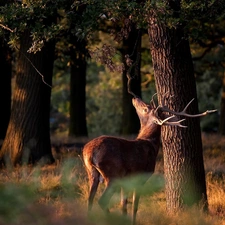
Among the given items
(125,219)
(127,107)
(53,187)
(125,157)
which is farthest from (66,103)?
(125,219)

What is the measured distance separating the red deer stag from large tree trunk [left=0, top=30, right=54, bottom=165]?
6417 mm

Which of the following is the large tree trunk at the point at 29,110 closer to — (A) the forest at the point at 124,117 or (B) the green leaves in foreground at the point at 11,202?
(A) the forest at the point at 124,117

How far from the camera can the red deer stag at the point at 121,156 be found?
33.4ft

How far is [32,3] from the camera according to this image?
39.4ft

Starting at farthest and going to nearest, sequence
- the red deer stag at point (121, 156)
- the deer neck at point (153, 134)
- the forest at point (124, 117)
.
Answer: the deer neck at point (153, 134), the red deer stag at point (121, 156), the forest at point (124, 117)

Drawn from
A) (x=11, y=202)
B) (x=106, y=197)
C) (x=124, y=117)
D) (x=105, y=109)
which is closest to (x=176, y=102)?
(x=106, y=197)

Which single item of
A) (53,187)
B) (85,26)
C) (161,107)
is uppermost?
(85,26)

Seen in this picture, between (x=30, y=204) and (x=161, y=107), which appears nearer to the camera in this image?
(x=30, y=204)

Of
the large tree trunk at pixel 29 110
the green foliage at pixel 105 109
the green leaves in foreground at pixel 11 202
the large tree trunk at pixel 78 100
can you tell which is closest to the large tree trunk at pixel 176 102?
the green leaves in foreground at pixel 11 202

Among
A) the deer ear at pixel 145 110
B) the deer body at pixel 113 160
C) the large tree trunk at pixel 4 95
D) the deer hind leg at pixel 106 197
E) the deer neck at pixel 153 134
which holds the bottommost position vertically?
the deer hind leg at pixel 106 197

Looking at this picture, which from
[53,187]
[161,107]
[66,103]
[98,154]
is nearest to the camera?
[98,154]

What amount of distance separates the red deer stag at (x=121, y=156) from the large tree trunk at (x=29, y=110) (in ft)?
21.1

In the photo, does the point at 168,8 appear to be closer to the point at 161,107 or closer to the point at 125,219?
the point at 161,107

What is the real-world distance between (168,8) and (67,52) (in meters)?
10.8
